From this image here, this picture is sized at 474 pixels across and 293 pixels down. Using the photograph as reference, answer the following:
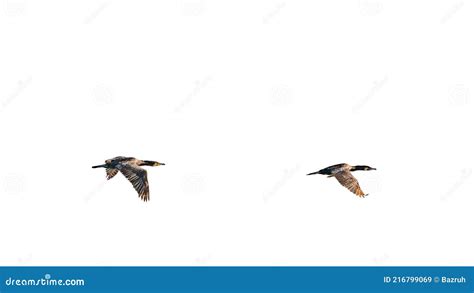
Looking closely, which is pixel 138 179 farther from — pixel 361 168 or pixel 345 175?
pixel 361 168

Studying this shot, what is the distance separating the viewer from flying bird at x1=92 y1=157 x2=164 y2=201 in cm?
3622

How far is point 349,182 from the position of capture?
38.2 m

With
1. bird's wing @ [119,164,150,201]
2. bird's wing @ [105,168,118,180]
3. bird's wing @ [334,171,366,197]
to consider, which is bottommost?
bird's wing @ [334,171,366,197]

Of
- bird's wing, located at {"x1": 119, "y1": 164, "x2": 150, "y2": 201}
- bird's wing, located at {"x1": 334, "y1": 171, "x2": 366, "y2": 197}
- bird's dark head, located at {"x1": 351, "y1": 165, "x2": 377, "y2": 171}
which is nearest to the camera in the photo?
bird's wing, located at {"x1": 119, "y1": 164, "x2": 150, "y2": 201}

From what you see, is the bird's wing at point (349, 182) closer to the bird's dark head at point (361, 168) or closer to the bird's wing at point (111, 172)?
the bird's dark head at point (361, 168)

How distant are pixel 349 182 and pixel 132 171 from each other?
7.78 meters

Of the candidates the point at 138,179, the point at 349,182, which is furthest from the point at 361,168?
the point at 138,179

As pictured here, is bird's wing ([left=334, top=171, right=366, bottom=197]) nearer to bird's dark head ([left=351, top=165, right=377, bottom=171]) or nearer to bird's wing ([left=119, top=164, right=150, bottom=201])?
bird's dark head ([left=351, top=165, right=377, bottom=171])

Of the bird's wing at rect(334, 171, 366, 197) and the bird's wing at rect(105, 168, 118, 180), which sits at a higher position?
the bird's wing at rect(105, 168, 118, 180)

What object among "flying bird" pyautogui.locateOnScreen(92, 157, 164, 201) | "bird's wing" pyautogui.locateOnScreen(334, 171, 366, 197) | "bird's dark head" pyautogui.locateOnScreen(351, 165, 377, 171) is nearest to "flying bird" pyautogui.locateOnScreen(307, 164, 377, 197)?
"bird's wing" pyautogui.locateOnScreen(334, 171, 366, 197)

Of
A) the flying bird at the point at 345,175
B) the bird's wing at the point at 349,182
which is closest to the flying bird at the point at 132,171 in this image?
the flying bird at the point at 345,175

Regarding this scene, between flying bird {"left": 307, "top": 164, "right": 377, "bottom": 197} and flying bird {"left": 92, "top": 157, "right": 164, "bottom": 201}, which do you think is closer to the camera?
flying bird {"left": 92, "top": 157, "right": 164, "bottom": 201}
